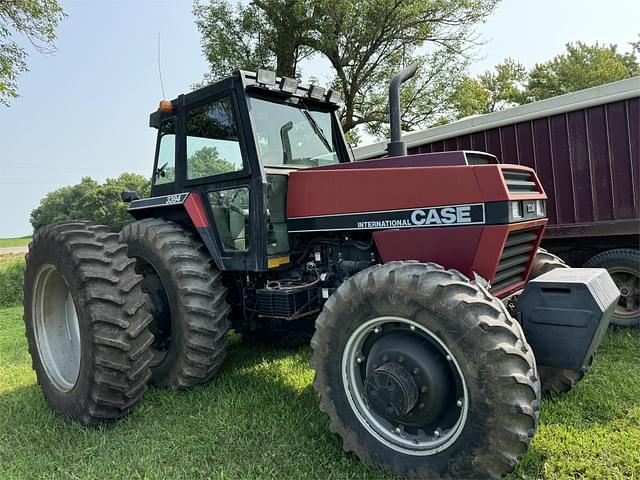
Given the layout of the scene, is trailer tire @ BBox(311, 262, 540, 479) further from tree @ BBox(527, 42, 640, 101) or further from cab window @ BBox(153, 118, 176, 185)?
tree @ BBox(527, 42, 640, 101)

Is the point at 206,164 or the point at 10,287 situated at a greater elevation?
the point at 206,164

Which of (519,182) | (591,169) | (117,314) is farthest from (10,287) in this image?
(591,169)

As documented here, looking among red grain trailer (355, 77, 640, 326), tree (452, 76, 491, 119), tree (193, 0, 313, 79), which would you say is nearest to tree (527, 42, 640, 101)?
tree (452, 76, 491, 119)

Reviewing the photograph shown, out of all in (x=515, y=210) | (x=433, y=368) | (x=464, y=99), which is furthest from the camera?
(x=464, y=99)

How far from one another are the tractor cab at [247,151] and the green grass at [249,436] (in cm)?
102

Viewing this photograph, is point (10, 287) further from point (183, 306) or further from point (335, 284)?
point (335, 284)

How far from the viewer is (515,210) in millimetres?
2668

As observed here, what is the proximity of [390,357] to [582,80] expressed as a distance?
93.8 feet

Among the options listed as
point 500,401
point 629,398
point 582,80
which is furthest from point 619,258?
point 582,80

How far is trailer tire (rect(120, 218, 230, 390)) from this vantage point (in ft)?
11.1

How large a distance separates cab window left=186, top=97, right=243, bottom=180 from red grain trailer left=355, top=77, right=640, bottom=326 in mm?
3786

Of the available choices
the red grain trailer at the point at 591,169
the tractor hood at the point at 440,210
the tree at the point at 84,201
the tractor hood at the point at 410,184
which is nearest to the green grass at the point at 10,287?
the tractor hood at the point at 410,184

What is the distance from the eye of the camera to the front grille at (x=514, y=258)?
2.89m

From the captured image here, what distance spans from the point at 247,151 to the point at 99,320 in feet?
5.02
